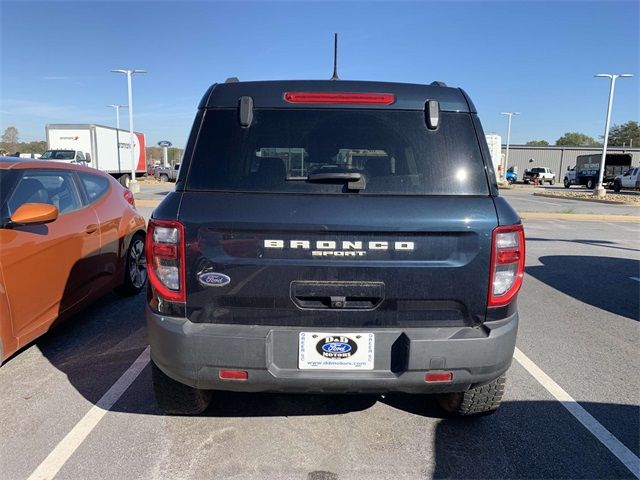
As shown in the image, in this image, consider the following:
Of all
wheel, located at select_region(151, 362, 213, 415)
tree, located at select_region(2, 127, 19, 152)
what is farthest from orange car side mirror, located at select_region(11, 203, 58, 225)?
tree, located at select_region(2, 127, 19, 152)

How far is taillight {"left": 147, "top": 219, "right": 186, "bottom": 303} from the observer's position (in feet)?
7.58

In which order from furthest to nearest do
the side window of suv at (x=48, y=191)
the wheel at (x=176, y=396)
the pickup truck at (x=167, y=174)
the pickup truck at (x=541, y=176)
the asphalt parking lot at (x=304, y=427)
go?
the pickup truck at (x=541, y=176), the pickup truck at (x=167, y=174), the side window of suv at (x=48, y=191), the wheel at (x=176, y=396), the asphalt parking lot at (x=304, y=427)

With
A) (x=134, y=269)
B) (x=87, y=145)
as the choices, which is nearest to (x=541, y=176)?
(x=87, y=145)

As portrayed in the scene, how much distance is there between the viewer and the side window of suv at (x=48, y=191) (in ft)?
12.5

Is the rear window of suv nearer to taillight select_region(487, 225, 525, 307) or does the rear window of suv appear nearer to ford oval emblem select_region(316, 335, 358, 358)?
taillight select_region(487, 225, 525, 307)

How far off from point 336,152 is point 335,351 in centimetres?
107

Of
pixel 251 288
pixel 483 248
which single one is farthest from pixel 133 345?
pixel 483 248

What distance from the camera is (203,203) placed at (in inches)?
92.1

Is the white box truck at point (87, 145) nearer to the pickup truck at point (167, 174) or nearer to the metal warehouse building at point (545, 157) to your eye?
the pickup truck at point (167, 174)

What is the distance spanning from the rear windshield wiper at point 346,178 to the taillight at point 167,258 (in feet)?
2.33

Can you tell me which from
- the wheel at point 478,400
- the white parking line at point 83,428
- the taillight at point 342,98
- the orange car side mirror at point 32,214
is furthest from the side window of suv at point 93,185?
the wheel at point 478,400

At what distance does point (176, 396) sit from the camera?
9.27 ft

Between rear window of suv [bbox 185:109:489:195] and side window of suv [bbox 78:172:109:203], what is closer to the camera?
rear window of suv [bbox 185:109:489:195]

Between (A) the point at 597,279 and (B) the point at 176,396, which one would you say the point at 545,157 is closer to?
(A) the point at 597,279
